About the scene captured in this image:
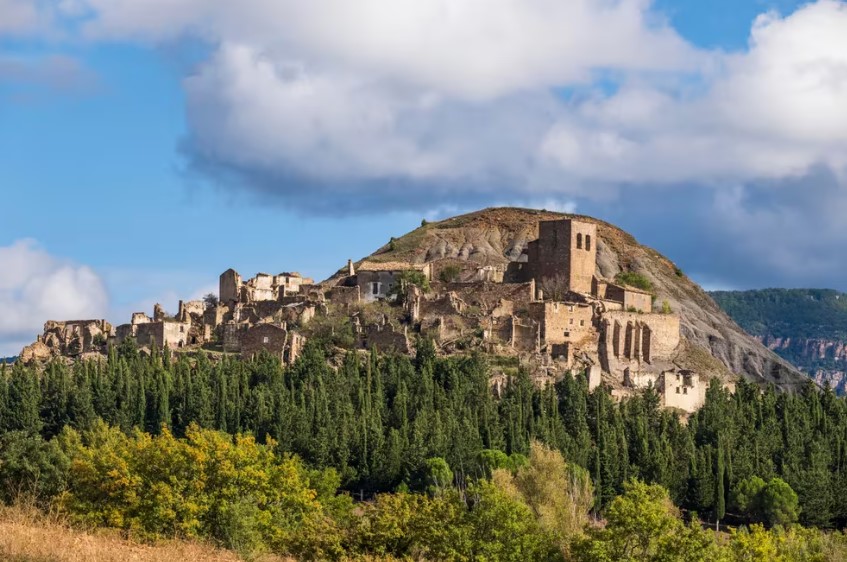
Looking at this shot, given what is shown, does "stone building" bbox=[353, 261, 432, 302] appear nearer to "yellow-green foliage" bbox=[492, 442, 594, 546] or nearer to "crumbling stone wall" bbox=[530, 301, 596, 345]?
"crumbling stone wall" bbox=[530, 301, 596, 345]

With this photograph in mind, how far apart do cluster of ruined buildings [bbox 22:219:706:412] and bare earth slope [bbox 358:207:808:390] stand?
38.3ft

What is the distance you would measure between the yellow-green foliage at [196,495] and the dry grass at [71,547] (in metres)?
Answer: 6.97

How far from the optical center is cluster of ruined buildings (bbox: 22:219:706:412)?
302ft

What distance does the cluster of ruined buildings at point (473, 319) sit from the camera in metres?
92.0

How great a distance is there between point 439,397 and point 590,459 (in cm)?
921

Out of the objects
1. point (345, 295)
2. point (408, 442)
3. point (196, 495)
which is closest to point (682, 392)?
point (408, 442)

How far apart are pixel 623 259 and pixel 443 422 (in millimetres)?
46855

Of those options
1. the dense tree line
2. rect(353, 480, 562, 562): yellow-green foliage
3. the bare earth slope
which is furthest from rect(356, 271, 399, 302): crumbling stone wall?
rect(353, 480, 562, 562): yellow-green foliage

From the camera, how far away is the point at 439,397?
84.8 m

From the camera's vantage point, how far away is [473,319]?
307ft

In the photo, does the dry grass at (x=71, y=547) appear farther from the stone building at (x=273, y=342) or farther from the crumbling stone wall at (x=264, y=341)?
the crumbling stone wall at (x=264, y=341)

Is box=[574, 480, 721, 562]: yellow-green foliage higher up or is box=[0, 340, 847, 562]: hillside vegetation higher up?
box=[0, 340, 847, 562]: hillside vegetation

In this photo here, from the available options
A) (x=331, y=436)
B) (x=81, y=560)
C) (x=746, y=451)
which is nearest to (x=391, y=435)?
(x=331, y=436)

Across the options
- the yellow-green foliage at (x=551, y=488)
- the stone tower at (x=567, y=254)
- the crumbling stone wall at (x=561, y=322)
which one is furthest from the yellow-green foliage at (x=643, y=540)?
the stone tower at (x=567, y=254)
